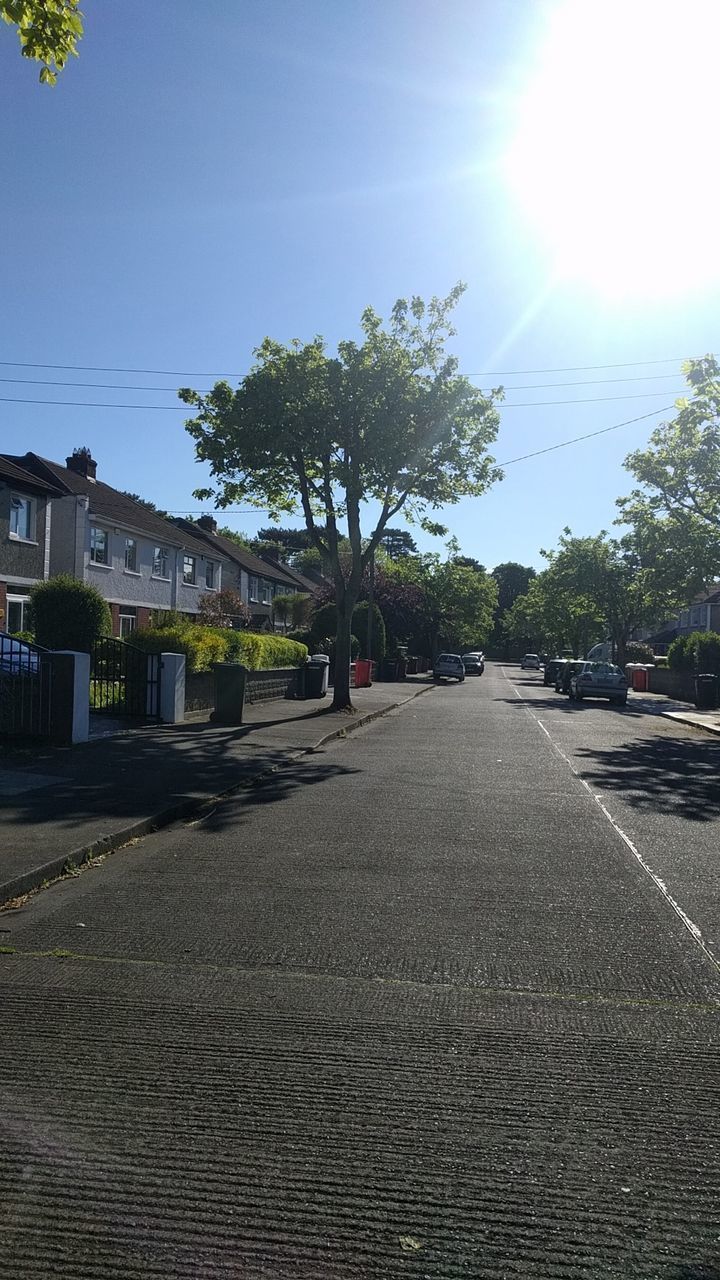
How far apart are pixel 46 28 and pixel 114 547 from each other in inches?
1234

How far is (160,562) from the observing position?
43156 millimetres

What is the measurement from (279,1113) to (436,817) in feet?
21.9

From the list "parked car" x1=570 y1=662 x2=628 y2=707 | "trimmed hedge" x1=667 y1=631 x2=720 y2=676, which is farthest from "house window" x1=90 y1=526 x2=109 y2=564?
"trimmed hedge" x1=667 y1=631 x2=720 y2=676

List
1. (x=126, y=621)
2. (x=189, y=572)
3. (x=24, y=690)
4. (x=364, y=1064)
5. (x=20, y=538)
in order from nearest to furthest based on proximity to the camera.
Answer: (x=364, y=1064)
(x=24, y=690)
(x=20, y=538)
(x=126, y=621)
(x=189, y=572)

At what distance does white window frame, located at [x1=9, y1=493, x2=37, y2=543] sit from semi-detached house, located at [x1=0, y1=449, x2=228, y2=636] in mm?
317

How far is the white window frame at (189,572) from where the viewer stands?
46.0 metres

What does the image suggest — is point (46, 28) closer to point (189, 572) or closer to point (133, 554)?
point (133, 554)

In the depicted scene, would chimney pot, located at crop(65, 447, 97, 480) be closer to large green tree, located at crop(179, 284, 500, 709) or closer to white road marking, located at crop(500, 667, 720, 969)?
large green tree, located at crop(179, 284, 500, 709)

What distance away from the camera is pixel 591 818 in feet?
34.3

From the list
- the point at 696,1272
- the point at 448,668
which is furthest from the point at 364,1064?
the point at 448,668

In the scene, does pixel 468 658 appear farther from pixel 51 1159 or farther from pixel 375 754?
pixel 51 1159

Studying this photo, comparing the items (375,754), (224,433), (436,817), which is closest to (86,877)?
(436,817)

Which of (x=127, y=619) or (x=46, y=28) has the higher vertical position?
(x=46, y=28)

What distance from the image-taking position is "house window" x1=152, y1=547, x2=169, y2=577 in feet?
139
